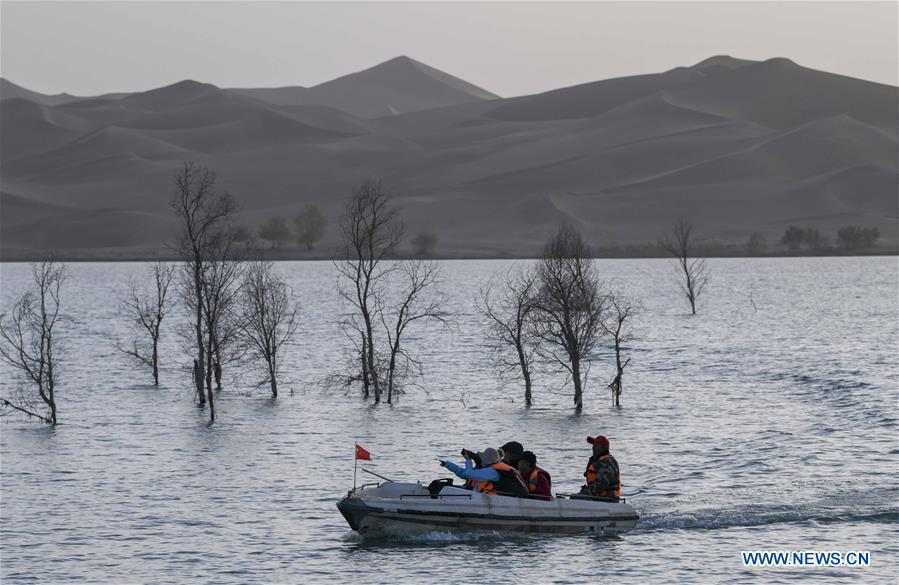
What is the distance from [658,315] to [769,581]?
10333 cm

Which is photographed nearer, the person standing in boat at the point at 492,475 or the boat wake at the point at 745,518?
the person standing in boat at the point at 492,475

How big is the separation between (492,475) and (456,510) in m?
1.47

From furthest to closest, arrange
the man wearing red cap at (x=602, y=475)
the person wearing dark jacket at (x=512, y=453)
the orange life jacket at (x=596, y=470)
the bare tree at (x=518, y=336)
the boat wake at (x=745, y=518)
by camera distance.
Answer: the bare tree at (x=518, y=336) → the boat wake at (x=745, y=518) → the orange life jacket at (x=596, y=470) → the man wearing red cap at (x=602, y=475) → the person wearing dark jacket at (x=512, y=453)

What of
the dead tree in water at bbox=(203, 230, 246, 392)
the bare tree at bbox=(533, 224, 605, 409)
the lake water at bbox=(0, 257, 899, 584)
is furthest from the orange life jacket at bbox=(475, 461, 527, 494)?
the dead tree in water at bbox=(203, 230, 246, 392)

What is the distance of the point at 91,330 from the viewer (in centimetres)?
12600

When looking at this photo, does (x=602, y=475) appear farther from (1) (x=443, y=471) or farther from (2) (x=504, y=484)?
(1) (x=443, y=471)

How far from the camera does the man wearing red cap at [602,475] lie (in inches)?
1462

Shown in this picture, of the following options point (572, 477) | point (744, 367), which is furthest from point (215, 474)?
point (744, 367)

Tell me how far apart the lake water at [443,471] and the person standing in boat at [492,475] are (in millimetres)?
1594

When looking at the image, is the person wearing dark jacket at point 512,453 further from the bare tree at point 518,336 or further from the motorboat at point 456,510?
the bare tree at point 518,336

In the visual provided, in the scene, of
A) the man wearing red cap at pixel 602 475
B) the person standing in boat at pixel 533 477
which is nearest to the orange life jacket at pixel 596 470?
the man wearing red cap at pixel 602 475

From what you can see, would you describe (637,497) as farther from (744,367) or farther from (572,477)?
(744,367)

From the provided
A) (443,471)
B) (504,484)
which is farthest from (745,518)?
(443,471)

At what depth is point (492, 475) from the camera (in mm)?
36344
